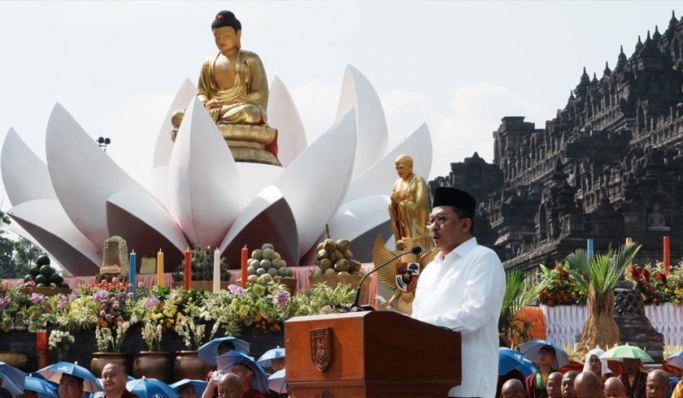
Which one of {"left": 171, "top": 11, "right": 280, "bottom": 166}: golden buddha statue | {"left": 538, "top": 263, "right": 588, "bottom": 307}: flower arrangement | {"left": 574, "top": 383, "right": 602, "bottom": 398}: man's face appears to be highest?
{"left": 171, "top": 11, "right": 280, "bottom": 166}: golden buddha statue

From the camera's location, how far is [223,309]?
47.6ft

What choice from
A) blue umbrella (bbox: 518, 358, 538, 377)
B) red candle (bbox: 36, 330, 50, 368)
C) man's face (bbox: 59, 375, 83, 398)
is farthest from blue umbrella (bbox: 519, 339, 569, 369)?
red candle (bbox: 36, 330, 50, 368)

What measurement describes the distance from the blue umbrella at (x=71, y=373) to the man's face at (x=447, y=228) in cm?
452

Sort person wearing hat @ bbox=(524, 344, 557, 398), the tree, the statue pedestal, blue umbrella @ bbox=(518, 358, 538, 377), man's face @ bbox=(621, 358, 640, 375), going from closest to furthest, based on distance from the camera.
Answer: person wearing hat @ bbox=(524, 344, 557, 398)
man's face @ bbox=(621, 358, 640, 375)
blue umbrella @ bbox=(518, 358, 538, 377)
the statue pedestal
the tree

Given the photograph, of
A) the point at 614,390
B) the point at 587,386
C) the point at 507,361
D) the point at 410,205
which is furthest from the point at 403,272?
the point at 587,386

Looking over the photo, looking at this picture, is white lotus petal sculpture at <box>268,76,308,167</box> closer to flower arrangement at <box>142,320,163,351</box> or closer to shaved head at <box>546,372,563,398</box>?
flower arrangement at <box>142,320,163,351</box>

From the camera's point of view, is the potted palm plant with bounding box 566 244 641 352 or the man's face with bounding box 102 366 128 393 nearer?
the man's face with bounding box 102 366 128 393

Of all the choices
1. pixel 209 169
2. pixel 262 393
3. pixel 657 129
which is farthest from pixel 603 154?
pixel 262 393

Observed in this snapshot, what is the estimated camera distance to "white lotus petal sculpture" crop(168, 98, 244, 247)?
896 inches

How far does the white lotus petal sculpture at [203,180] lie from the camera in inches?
896

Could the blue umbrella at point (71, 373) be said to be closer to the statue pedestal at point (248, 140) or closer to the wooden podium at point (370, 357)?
the wooden podium at point (370, 357)

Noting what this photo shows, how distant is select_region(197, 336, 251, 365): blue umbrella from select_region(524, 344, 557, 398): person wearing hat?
2.52m

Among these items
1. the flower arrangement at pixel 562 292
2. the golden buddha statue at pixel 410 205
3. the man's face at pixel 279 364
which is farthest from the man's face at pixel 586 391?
the flower arrangement at pixel 562 292

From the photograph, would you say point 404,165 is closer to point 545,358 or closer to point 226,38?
point 545,358
